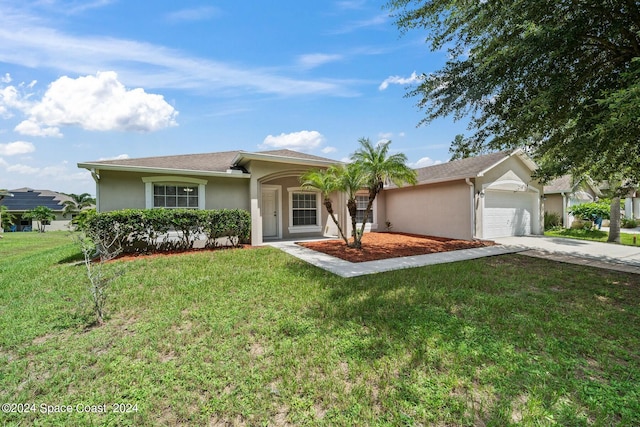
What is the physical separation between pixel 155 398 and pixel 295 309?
2.26 metres

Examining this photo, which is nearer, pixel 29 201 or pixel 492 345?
pixel 492 345

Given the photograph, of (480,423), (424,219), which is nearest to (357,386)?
(480,423)

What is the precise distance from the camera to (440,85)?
7.49 m

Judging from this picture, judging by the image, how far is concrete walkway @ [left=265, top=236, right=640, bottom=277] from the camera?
7398mm

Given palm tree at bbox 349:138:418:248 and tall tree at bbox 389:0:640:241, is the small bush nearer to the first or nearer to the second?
tall tree at bbox 389:0:640:241

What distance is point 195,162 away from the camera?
1232 cm

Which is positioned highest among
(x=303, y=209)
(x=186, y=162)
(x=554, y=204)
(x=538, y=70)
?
(x=538, y=70)

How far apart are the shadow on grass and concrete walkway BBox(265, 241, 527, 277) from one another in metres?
1.10

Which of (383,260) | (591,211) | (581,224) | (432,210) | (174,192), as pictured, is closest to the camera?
(383,260)

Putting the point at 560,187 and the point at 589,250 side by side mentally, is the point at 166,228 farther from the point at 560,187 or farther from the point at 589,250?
the point at 560,187

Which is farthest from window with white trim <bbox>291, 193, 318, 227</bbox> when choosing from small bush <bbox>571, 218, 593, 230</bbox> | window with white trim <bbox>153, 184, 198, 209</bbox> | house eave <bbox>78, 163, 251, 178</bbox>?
small bush <bbox>571, 218, 593, 230</bbox>

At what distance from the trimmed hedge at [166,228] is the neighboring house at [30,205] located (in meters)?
25.9

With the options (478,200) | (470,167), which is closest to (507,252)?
(478,200)

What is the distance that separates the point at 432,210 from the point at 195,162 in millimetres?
12217
